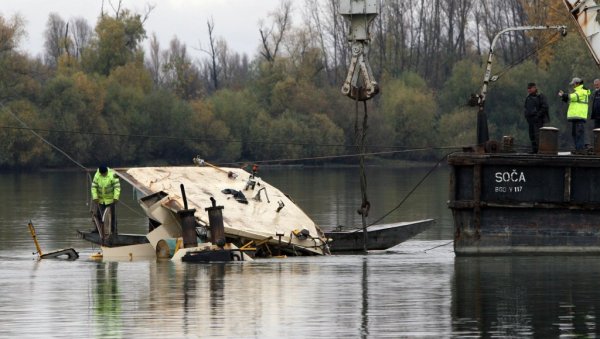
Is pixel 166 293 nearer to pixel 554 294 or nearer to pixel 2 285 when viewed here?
pixel 2 285

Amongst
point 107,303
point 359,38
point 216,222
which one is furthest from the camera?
point 359,38

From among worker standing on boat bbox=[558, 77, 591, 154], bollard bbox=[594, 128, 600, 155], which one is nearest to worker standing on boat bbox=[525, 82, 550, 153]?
worker standing on boat bbox=[558, 77, 591, 154]

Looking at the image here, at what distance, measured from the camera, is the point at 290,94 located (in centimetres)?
10175

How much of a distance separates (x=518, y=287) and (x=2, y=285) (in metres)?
7.62

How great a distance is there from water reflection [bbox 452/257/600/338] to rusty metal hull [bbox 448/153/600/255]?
0.34m

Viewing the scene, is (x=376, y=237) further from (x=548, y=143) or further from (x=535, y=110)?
(x=548, y=143)

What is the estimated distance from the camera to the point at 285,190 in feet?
196

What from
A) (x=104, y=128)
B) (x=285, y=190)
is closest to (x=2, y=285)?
(x=285, y=190)

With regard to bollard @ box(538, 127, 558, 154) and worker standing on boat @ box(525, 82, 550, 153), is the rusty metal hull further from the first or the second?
worker standing on boat @ box(525, 82, 550, 153)

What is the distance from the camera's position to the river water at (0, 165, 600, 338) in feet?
58.7

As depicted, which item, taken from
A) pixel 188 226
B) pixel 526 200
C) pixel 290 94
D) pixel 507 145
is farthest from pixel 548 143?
pixel 290 94

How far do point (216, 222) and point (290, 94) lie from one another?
75407 mm

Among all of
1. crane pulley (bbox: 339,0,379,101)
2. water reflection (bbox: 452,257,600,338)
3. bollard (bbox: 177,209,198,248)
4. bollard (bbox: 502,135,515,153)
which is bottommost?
water reflection (bbox: 452,257,600,338)

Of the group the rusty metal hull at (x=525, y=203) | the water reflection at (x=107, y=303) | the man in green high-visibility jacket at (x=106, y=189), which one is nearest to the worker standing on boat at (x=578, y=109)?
the rusty metal hull at (x=525, y=203)
